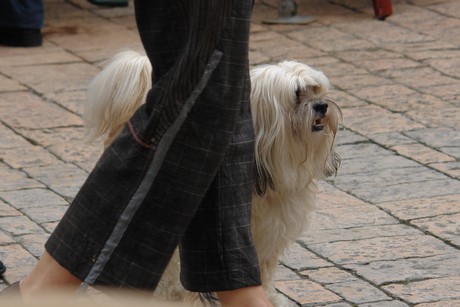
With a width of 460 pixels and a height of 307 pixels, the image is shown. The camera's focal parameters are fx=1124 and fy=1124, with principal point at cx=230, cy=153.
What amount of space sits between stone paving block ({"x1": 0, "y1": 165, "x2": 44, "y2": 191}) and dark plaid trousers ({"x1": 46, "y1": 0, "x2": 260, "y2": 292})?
1.80 m

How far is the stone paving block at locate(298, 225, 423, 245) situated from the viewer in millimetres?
4516

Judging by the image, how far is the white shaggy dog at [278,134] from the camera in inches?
142

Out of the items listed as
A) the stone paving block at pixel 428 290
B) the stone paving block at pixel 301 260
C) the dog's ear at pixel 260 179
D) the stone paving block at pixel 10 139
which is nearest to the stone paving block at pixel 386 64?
the stone paving block at pixel 10 139

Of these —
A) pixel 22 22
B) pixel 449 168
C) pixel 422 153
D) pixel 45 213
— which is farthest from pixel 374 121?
pixel 22 22

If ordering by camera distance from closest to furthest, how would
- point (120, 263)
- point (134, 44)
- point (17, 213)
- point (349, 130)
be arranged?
point (120, 263), point (17, 213), point (349, 130), point (134, 44)

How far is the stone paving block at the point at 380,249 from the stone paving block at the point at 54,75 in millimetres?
2559

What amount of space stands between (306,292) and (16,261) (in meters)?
1.08

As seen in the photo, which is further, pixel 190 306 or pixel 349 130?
pixel 349 130

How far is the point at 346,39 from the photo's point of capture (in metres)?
7.52

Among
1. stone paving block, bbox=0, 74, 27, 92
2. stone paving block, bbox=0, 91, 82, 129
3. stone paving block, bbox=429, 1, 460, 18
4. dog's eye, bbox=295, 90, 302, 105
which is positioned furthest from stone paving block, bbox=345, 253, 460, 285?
stone paving block, bbox=429, 1, 460, 18

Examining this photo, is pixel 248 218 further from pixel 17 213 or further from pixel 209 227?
pixel 17 213

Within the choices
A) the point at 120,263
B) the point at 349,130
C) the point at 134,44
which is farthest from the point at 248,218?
the point at 134,44

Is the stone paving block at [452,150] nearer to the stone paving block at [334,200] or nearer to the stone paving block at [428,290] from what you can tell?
the stone paving block at [334,200]

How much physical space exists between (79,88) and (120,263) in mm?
3550
